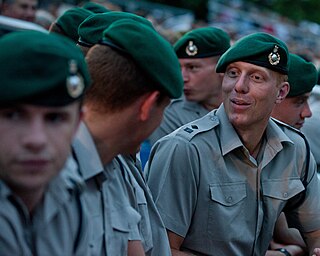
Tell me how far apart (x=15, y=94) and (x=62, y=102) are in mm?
136

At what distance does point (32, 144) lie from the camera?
164 cm

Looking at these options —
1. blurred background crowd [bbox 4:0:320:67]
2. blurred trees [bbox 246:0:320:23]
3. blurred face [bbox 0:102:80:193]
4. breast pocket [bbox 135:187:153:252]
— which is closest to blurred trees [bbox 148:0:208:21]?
blurred background crowd [bbox 4:0:320:67]

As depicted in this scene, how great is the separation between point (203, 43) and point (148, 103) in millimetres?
3015

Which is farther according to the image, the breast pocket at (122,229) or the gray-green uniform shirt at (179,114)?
the gray-green uniform shirt at (179,114)

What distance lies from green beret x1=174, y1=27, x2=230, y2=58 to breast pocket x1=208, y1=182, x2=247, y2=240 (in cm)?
202

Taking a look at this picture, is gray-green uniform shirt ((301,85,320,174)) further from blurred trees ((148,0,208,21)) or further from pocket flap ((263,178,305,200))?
blurred trees ((148,0,208,21))

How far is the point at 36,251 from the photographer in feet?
5.87

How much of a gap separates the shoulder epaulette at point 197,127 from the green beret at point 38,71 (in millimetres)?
1605

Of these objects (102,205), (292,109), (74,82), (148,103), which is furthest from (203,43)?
(74,82)

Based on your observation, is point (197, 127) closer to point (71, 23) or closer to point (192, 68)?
point (71, 23)

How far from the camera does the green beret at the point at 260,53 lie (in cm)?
340

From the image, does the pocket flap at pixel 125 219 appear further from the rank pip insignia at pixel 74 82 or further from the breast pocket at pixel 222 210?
the breast pocket at pixel 222 210

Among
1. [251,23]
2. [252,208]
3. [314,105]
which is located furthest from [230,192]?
[251,23]

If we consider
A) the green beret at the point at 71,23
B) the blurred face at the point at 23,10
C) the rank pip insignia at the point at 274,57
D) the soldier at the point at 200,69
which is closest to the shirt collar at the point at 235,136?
the rank pip insignia at the point at 274,57
